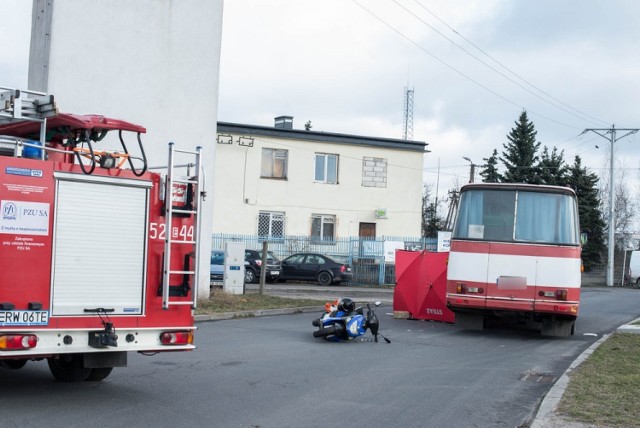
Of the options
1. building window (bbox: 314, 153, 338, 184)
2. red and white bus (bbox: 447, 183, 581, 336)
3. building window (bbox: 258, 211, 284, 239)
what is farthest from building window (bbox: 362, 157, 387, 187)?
red and white bus (bbox: 447, 183, 581, 336)

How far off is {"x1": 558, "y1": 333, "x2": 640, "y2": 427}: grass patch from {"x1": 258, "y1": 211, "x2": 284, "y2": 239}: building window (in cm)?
2682

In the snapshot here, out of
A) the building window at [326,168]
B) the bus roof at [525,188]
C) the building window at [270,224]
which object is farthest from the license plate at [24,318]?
the building window at [326,168]

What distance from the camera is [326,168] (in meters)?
40.8

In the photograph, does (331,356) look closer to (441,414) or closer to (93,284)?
(441,414)

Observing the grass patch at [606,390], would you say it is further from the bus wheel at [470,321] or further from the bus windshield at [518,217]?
the bus wheel at [470,321]

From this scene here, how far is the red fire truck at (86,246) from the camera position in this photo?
7621mm

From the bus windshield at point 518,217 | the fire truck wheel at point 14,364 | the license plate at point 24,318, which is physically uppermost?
the bus windshield at point 518,217

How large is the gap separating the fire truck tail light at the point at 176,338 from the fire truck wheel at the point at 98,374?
1.30 meters

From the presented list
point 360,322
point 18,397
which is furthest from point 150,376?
point 360,322

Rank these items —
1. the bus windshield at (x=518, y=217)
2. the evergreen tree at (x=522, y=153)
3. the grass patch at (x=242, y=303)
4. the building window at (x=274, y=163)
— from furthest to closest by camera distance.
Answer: the evergreen tree at (x=522, y=153) < the building window at (x=274, y=163) < the grass patch at (x=242, y=303) < the bus windshield at (x=518, y=217)

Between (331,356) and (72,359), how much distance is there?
461cm

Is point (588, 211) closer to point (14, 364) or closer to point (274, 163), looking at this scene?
point (274, 163)

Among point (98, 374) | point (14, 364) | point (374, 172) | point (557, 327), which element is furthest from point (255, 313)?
point (374, 172)

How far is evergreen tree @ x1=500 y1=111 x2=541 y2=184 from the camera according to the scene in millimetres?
54125
